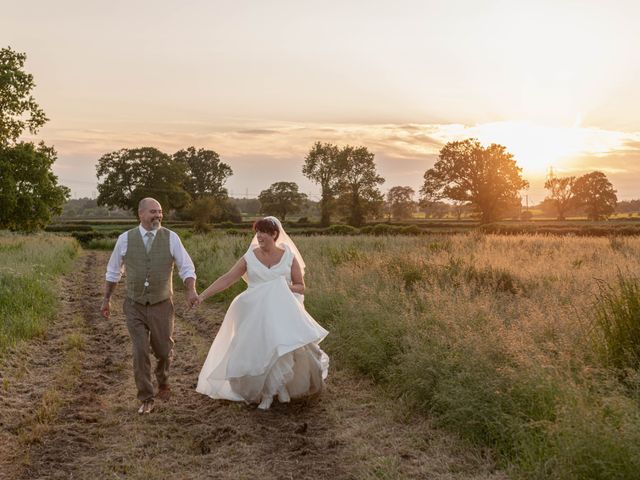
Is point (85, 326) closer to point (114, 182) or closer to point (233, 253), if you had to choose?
point (233, 253)

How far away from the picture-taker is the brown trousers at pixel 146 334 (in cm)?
739

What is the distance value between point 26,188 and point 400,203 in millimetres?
114860

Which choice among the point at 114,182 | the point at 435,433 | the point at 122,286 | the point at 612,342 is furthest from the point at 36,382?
the point at 114,182

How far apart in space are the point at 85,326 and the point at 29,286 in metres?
3.31

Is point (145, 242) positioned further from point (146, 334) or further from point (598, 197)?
point (598, 197)

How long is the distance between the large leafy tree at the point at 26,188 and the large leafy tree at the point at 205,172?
210ft

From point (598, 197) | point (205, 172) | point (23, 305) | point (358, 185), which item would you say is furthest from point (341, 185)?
point (23, 305)

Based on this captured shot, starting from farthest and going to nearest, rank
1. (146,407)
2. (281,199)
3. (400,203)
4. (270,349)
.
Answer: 1. (400,203)
2. (281,199)
3. (146,407)
4. (270,349)

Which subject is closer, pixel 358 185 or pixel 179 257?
pixel 179 257

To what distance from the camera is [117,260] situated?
7523mm

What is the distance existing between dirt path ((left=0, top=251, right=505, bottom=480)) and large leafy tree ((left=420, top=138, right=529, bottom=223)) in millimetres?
63948

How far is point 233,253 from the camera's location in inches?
894

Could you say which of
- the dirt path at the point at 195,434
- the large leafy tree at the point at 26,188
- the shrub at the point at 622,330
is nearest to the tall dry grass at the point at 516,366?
the shrub at the point at 622,330

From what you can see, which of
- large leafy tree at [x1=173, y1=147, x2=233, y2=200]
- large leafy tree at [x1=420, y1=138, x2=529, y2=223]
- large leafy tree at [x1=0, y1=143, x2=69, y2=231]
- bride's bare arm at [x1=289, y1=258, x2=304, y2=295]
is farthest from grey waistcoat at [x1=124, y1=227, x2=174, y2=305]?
large leafy tree at [x1=173, y1=147, x2=233, y2=200]
